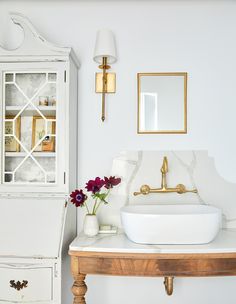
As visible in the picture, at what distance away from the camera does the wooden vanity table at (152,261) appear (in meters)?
1.72

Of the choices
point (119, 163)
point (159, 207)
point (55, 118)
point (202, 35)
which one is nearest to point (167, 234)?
point (159, 207)

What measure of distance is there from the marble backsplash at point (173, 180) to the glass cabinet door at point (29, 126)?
489mm

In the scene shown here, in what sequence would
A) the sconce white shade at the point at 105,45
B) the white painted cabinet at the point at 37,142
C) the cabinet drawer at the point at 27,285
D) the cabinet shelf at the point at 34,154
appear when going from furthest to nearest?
the sconce white shade at the point at 105,45
the cabinet shelf at the point at 34,154
the white painted cabinet at the point at 37,142
the cabinet drawer at the point at 27,285

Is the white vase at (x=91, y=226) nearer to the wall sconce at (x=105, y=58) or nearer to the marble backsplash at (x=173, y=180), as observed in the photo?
the marble backsplash at (x=173, y=180)

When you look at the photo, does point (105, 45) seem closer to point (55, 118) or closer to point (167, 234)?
point (55, 118)

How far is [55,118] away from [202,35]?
1.18 meters

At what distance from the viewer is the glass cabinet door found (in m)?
2.08

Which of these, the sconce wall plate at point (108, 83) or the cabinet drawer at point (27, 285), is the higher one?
the sconce wall plate at point (108, 83)

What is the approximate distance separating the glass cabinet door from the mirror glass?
24.3 inches

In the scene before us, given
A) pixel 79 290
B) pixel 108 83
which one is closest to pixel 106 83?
pixel 108 83

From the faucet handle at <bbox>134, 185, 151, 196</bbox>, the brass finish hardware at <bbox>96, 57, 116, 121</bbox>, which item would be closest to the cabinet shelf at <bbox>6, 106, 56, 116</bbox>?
the brass finish hardware at <bbox>96, 57, 116, 121</bbox>

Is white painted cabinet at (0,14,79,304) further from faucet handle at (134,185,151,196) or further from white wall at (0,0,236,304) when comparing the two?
faucet handle at (134,185,151,196)

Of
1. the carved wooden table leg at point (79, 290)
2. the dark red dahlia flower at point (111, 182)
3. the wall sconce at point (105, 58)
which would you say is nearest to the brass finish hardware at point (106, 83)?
the wall sconce at point (105, 58)

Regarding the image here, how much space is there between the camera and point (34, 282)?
1.82 meters
